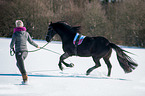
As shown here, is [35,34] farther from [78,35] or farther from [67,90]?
[67,90]

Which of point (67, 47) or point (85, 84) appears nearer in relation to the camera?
point (85, 84)

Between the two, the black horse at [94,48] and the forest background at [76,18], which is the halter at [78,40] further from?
the forest background at [76,18]

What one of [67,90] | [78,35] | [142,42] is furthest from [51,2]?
[67,90]

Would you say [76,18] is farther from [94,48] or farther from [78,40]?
[94,48]

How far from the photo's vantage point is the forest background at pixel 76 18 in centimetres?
2628

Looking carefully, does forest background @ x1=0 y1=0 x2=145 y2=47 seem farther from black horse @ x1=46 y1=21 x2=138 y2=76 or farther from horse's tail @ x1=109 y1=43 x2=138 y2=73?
horse's tail @ x1=109 y1=43 x2=138 y2=73

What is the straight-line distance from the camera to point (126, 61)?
788cm

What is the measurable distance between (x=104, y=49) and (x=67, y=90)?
2286 millimetres

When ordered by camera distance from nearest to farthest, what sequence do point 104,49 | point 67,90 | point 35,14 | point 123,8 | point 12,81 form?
1. point 67,90
2. point 12,81
3. point 104,49
4. point 35,14
5. point 123,8

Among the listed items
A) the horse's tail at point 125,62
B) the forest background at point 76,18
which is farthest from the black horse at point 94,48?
the forest background at point 76,18

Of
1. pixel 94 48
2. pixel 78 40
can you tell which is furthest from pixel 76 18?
pixel 94 48

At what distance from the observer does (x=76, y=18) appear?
28.7m

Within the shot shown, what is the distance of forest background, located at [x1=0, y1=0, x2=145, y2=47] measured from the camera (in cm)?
2628

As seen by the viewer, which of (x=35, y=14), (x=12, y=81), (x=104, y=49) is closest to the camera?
(x=12, y=81)
